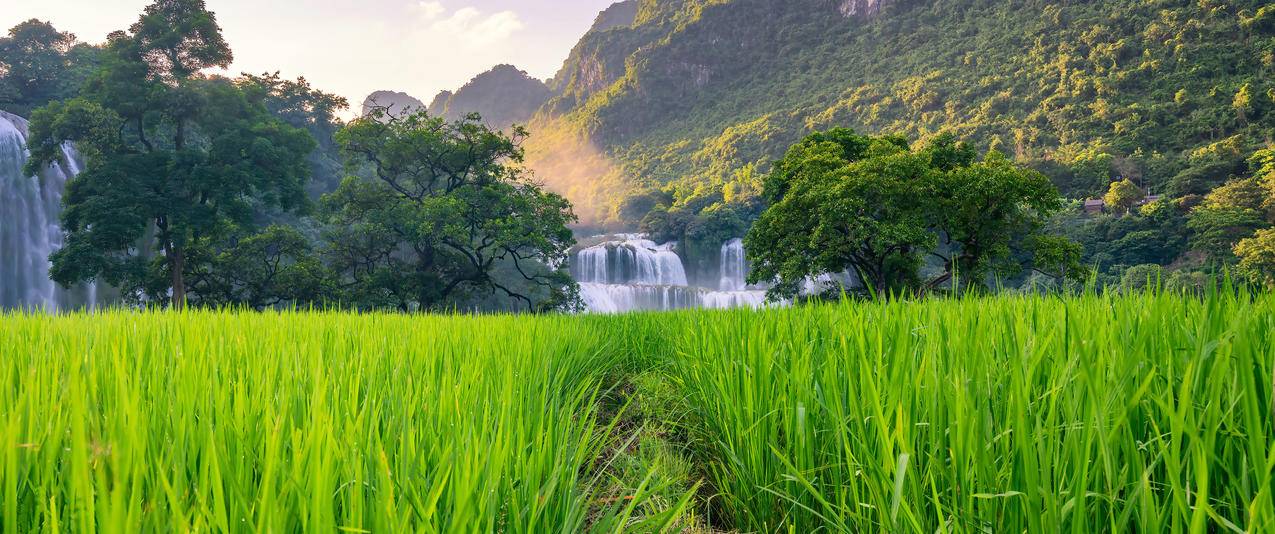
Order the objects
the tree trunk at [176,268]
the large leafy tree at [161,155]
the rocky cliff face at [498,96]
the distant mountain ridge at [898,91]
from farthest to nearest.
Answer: the rocky cliff face at [498,96] → the distant mountain ridge at [898,91] → the tree trunk at [176,268] → the large leafy tree at [161,155]

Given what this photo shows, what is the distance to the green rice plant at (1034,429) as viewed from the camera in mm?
652

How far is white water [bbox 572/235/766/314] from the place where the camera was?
33531 mm

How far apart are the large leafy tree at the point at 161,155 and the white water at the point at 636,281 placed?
19.0 metres

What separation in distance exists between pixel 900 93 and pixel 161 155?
79.4 meters

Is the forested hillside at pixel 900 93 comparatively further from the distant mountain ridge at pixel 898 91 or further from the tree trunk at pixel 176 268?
the tree trunk at pixel 176 268

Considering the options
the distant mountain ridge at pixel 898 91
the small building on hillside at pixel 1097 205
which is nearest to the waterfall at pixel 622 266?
the distant mountain ridge at pixel 898 91

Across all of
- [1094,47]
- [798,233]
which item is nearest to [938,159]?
[798,233]

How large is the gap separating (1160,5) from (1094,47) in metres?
6.41

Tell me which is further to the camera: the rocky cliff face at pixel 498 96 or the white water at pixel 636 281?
the rocky cliff face at pixel 498 96

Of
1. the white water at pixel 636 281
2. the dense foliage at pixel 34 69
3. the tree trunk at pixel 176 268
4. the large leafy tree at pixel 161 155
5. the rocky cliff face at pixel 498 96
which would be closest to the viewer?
the large leafy tree at pixel 161 155

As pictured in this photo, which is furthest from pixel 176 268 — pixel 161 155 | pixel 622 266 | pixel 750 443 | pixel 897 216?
pixel 622 266

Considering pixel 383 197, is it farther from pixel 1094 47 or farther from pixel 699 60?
pixel 699 60

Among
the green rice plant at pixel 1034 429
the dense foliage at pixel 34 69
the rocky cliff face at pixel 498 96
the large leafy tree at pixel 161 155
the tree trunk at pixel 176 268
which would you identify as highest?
the rocky cliff face at pixel 498 96

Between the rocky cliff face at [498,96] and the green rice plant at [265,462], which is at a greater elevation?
the rocky cliff face at [498,96]
